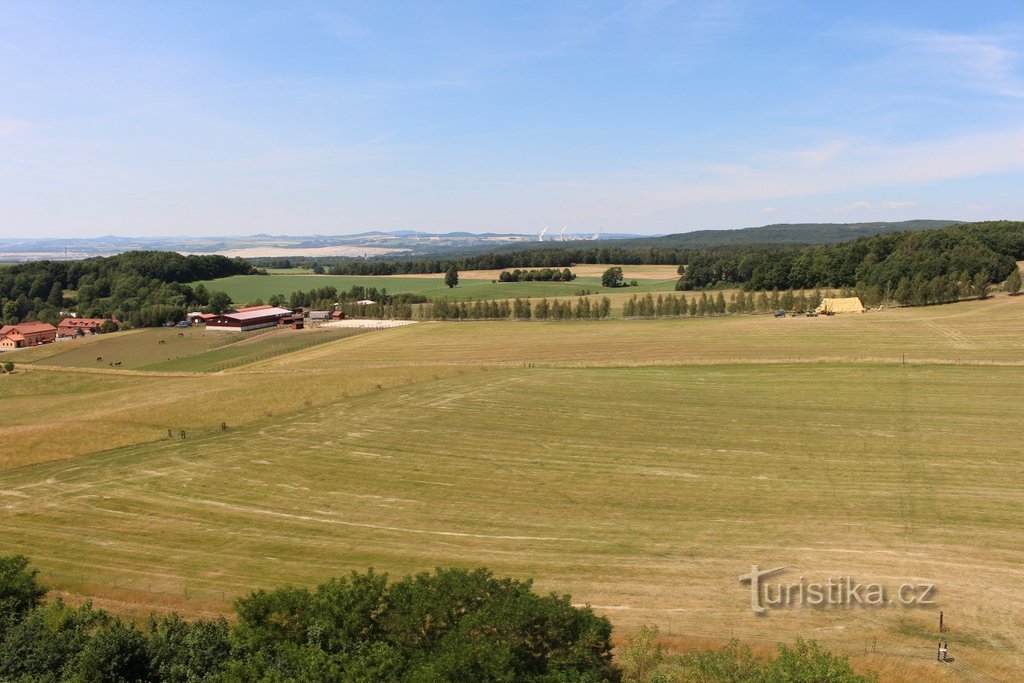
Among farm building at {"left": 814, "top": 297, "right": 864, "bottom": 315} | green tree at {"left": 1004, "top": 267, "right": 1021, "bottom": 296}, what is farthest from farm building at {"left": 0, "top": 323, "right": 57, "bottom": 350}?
green tree at {"left": 1004, "top": 267, "right": 1021, "bottom": 296}

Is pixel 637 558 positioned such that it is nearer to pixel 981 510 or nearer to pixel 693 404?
pixel 981 510

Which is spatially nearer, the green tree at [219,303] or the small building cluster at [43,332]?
the small building cluster at [43,332]

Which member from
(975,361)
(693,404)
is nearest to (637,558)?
(693,404)

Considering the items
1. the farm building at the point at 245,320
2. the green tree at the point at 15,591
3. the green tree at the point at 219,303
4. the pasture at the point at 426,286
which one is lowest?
the green tree at the point at 15,591

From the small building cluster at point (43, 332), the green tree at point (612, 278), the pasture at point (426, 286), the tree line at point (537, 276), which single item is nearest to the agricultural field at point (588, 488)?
the small building cluster at point (43, 332)

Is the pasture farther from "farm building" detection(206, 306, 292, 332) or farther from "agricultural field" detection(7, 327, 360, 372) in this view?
"agricultural field" detection(7, 327, 360, 372)

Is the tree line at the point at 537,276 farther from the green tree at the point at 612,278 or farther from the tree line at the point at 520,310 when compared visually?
the tree line at the point at 520,310

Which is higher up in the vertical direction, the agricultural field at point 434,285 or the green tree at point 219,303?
the agricultural field at point 434,285
